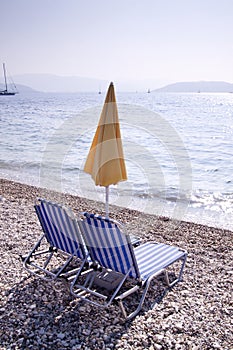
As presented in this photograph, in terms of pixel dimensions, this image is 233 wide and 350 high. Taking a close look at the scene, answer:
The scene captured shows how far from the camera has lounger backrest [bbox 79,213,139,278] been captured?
3.51m

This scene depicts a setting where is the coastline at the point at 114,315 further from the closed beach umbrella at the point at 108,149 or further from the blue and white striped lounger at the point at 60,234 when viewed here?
the closed beach umbrella at the point at 108,149

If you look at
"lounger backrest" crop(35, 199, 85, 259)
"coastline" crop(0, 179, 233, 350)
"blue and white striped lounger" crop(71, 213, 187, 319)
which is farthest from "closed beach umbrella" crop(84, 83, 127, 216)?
"coastline" crop(0, 179, 233, 350)

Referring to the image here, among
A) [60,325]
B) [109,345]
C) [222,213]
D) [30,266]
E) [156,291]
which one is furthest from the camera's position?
[222,213]

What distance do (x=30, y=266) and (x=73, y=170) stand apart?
1040cm

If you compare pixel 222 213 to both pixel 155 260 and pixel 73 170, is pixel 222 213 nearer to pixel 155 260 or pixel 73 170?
pixel 155 260

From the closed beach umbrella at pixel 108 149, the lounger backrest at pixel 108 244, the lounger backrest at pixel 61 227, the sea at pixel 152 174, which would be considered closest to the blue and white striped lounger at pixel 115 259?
the lounger backrest at pixel 108 244

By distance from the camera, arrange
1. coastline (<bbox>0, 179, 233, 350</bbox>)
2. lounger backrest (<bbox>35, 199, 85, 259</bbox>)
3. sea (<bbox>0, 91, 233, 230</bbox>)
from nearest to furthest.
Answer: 1. coastline (<bbox>0, 179, 233, 350</bbox>)
2. lounger backrest (<bbox>35, 199, 85, 259</bbox>)
3. sea (<bbox>0, 91, 233, 230</bbox>)

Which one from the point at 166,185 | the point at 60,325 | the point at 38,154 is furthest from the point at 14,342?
the point at 38,154

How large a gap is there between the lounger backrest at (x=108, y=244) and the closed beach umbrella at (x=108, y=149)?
105 centimetres

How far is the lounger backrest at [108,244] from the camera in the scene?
3.51 m

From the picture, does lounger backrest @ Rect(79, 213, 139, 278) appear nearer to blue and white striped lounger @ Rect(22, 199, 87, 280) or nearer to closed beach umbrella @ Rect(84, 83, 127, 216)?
blue and white striped lounger @ Rect(22, 199, 87, 280)

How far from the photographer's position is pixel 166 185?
12.2 meters

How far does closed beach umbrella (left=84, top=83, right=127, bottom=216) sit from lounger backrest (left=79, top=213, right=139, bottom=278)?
105 centimetres

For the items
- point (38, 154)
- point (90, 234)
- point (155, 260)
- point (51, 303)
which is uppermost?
point (90, 234)
